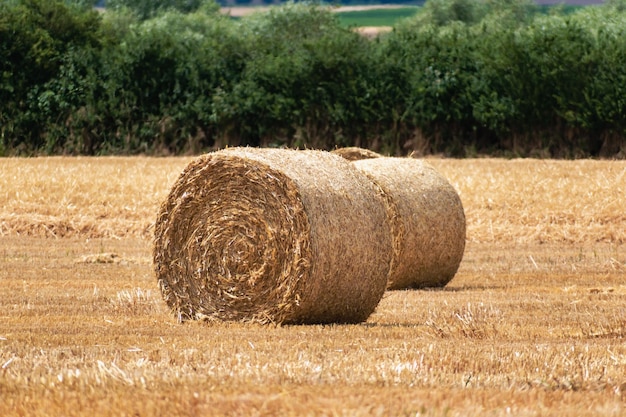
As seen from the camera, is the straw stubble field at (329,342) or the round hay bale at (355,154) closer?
the straw stubble field at (329,342)

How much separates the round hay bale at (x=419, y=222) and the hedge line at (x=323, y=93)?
2070 cm

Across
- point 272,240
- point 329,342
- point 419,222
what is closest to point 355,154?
point 419,222

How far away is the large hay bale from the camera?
12.0 m

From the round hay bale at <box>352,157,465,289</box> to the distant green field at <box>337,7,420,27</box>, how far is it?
4938 inches

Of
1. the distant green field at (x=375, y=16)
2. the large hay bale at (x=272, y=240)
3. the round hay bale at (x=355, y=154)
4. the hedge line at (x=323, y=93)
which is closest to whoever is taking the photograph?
the large hay bale at (x=272, y=240)

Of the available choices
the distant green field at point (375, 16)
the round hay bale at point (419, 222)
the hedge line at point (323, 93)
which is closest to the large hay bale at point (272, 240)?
the round hay bale at point (419, 222)

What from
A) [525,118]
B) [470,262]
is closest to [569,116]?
[525,118]

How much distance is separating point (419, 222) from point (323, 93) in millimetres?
23495

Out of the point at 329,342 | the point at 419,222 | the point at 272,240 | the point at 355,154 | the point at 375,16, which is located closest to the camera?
the point at 329,342

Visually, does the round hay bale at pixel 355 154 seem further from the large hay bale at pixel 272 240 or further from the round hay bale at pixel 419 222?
the large hay bale at pixel 272 240

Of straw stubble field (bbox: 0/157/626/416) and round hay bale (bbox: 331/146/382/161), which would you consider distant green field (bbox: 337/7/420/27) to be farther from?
round hay bale (bbox: 331/146/382/161)

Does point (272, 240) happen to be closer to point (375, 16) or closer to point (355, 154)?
point (355, 154)

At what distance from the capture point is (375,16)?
15288cm

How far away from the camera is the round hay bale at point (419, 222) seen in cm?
1579
